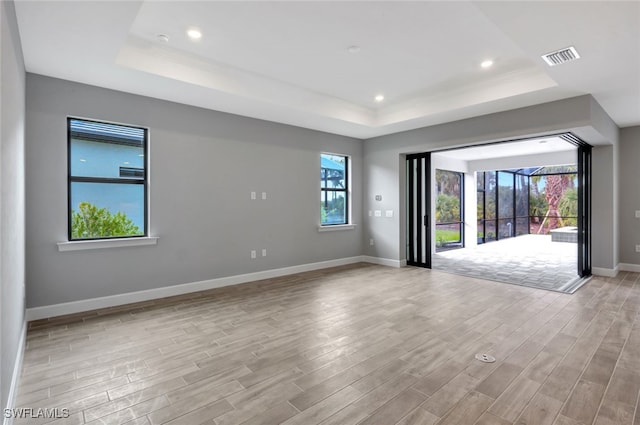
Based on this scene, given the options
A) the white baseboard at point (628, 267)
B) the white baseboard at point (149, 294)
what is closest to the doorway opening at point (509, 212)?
the white baseboard at point (628, 267)

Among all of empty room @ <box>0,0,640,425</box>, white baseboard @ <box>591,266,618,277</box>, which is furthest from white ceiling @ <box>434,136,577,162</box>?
white baseboard @ <box>591,266,618,277</box>

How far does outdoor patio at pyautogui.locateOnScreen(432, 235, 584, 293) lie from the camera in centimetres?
547

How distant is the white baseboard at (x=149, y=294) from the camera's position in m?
3.74

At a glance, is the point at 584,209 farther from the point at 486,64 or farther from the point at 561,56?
the point at 561,56

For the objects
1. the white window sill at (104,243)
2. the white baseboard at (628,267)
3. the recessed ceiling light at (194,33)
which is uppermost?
the recessed ceiling light at (194,33)

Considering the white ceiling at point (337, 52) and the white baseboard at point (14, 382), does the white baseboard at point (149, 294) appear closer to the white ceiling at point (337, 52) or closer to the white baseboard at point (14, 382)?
the white baseboard at point (14, 382)

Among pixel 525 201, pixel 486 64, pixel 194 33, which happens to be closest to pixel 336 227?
pixel 486 64

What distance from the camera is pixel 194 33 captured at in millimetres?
3387

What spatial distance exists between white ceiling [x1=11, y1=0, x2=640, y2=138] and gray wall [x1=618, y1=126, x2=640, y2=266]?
1.11 meters

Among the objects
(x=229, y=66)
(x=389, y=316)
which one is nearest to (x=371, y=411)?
(x=389, y=316)

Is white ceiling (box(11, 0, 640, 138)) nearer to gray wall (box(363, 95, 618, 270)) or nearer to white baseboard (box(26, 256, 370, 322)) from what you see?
gray wall (box(363, 95, 618, 270))

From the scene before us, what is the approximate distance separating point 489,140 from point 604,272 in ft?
10.7

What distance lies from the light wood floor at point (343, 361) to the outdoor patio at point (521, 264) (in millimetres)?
917

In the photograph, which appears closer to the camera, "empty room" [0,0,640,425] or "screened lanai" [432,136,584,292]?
"empty room" [0,0,640,425]
